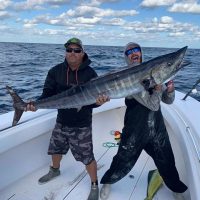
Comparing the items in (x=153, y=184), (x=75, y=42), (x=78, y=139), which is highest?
(x=75, y=42)

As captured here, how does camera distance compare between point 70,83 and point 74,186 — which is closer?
point 70,83

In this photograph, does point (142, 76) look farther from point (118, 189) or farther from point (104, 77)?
point (118, 189)

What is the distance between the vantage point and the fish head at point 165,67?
3002mm

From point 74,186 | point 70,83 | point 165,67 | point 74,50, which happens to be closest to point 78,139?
point 70,83

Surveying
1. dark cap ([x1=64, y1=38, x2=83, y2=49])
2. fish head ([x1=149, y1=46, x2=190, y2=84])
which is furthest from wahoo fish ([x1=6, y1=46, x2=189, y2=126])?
dark cap ([x1=64, y1=38, x2=83, y2=49])

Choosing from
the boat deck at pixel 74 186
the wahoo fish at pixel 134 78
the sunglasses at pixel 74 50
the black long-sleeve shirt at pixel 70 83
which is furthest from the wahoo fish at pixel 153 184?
the sunglasses at pixel 74 50

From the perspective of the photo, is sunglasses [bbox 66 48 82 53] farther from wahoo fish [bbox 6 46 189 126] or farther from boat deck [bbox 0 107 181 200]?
boat deck [bbox 0 107 181 200]

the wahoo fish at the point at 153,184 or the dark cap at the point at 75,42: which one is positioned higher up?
the dark cap at the point at 75,42

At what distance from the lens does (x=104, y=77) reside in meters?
3.17

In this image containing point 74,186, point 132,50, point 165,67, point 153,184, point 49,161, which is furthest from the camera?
point 49,161

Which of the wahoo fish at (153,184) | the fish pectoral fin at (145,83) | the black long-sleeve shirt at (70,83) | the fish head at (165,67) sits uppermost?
the fish head at (165,67)

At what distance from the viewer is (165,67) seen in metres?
3.00

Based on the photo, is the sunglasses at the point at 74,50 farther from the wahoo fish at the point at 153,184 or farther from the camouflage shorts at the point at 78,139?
the wahoo fish at the point at 153,184

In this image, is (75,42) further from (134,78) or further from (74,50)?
(134,78)
